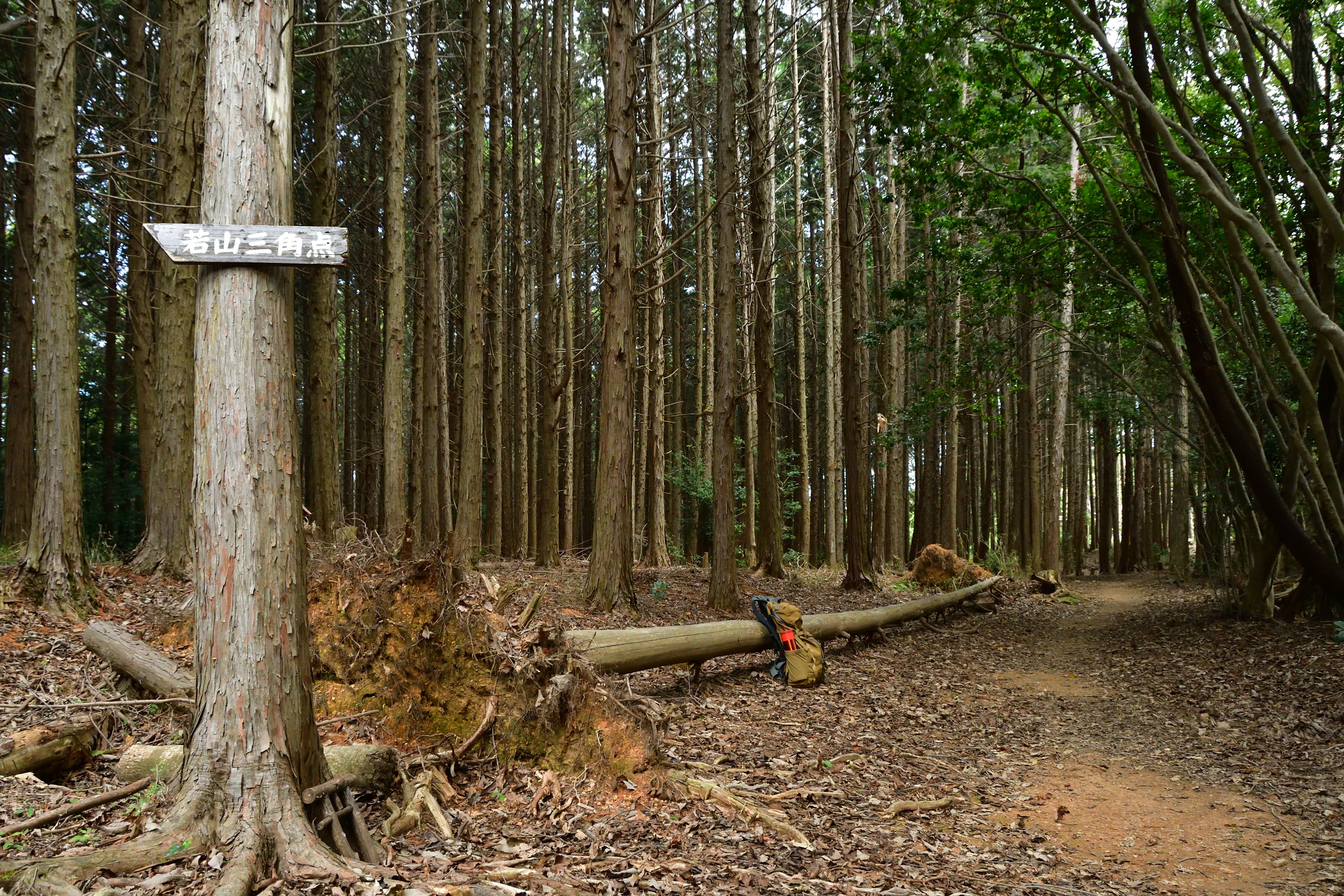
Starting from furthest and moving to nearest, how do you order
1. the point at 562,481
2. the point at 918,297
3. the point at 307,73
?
1. the point at 562,481
2. the point at 307,73
3. the point at 918,297

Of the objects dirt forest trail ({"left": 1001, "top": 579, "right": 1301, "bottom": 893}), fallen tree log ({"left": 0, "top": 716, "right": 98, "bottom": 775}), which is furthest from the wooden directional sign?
dirt forest trail ({"left": 1001, "top": 579, "right": 1301, "bottom": 893})

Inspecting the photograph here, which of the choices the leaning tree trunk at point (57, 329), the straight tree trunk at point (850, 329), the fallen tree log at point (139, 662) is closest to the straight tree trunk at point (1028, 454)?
the straight tree trunk at point (850, 329)

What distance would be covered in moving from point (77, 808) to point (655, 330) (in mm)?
13272

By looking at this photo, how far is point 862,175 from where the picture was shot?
2122 centimetres

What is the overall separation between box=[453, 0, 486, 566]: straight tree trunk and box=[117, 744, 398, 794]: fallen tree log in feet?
26.1

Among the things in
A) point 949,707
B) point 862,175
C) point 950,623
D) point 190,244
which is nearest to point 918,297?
point 862,175

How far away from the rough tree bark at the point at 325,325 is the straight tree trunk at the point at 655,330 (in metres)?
5.26

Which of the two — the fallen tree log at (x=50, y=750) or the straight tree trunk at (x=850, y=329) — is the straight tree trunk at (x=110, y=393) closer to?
the straight tree trunk at (x=850, y=329)

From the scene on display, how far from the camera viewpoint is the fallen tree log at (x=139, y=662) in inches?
204

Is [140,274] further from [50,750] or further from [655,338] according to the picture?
[50,750]

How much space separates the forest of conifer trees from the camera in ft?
28.9

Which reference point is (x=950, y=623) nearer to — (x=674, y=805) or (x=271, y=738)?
(x=674, y=805)

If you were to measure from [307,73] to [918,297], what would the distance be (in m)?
15.6

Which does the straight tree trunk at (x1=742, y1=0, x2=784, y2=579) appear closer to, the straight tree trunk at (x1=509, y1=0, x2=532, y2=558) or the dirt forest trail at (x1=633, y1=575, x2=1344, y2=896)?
the dirt forest trail at (x1=633, y1=575, x2=1344, y2=896)
